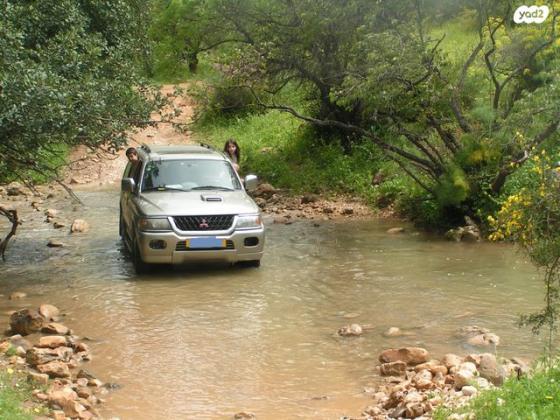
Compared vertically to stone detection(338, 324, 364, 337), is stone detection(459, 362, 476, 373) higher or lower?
higher

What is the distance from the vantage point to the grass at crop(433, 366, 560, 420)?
5137mm

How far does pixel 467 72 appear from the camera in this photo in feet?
51.3

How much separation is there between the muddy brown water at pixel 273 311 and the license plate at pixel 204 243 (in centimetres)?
55

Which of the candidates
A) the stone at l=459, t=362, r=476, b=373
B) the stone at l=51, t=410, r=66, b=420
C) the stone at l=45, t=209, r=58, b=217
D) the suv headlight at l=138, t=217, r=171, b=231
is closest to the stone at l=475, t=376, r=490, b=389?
the stone at l=459, t=362, r=476, b=373

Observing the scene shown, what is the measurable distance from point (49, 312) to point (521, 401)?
6.44m

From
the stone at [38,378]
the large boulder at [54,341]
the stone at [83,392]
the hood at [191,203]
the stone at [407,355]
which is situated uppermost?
the hood at [191,203]

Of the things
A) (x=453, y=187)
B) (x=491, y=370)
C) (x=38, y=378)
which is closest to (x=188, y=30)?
(x=453, y=187)

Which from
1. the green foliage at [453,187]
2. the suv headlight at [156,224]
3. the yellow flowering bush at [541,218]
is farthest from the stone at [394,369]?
the green foliage at [453,187]

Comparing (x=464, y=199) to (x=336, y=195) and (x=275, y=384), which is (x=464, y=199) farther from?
(x=275, y=384)

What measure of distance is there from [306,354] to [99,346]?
231cm

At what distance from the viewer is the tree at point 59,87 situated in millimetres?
9953

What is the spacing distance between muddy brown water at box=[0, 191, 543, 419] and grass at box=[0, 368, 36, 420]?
0.78m

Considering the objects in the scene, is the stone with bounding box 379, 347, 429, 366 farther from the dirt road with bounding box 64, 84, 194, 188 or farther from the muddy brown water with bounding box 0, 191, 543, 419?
the dirt road with bounding box 64, 84, 194, 188

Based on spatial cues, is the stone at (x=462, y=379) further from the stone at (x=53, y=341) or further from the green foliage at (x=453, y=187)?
the green foliage at (x=453, y=187)
